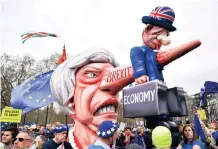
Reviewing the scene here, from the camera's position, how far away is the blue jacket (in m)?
2.84

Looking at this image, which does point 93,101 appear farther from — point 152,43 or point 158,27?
point 158,27

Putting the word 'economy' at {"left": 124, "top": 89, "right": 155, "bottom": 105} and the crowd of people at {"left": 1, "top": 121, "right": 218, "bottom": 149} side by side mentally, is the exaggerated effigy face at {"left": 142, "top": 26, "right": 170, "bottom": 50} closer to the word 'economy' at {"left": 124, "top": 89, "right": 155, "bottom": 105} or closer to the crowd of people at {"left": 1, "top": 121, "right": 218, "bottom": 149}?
the word 'economy' at {"left": 124, "top": 89, "right": 155, "bottom": 105}

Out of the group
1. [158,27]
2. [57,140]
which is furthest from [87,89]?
[158,27]

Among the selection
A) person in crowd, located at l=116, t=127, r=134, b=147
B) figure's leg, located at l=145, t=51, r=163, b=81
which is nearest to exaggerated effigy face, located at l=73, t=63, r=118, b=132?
figure's leg, located at l=145, t=51, r=163, b=81

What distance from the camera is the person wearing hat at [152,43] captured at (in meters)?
2.84

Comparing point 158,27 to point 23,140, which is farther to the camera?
point 23,140

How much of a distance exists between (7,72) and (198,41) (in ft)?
61.1

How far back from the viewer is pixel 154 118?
2.41m

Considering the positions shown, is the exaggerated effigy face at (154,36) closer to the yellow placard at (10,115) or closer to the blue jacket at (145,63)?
the blue jacket at (145,63)

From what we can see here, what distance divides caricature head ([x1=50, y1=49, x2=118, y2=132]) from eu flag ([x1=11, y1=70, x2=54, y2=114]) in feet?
6.45

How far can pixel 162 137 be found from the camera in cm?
216

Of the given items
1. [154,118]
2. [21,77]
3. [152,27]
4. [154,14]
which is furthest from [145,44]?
[21,77]

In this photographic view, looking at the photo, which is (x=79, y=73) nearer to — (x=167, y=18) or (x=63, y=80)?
(x=63, y=80)

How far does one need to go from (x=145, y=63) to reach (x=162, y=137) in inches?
39.8
